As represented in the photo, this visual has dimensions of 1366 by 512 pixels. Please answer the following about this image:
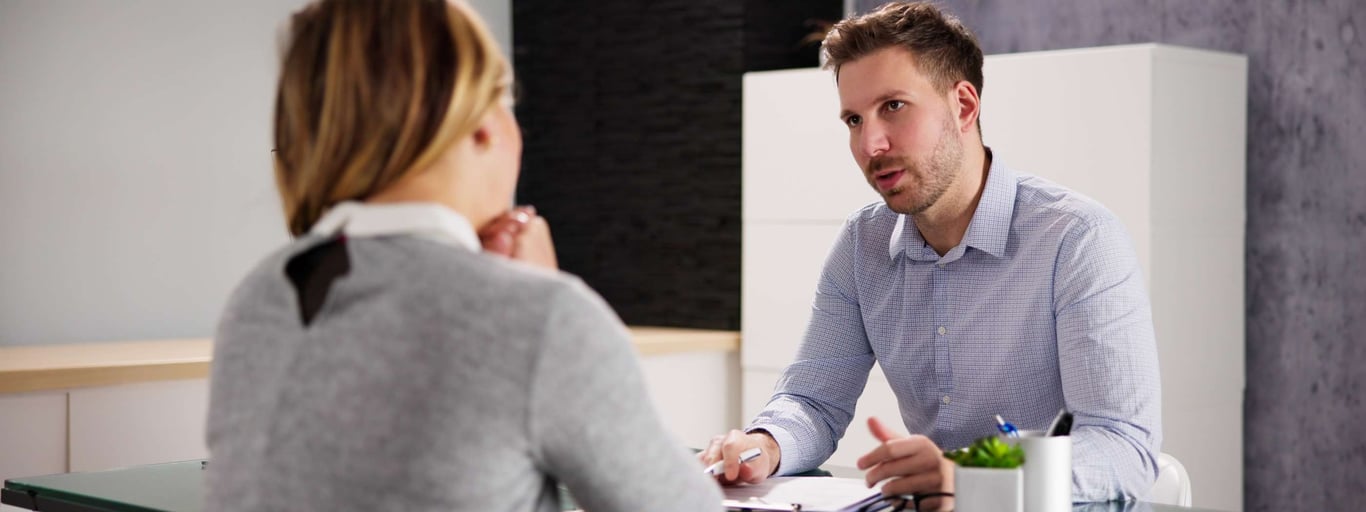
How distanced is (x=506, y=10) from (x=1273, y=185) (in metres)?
2.49

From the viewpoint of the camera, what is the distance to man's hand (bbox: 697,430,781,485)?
6.25 ft

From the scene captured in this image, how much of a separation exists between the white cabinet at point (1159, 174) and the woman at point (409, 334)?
2624 millimetres

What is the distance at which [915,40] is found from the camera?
7.75 feet

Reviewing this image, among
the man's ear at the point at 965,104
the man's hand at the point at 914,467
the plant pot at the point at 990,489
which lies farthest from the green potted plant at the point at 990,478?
the man's ear at the point at 965,104

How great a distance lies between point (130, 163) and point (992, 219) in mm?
2547

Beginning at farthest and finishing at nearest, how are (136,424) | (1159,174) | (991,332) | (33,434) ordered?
(1159,174) < (136,424) < (33,434) < (991,332)

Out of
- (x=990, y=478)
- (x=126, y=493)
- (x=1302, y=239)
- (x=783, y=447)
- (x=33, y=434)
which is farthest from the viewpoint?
(x=1302, y=239)

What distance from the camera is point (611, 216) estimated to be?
487 centimetres

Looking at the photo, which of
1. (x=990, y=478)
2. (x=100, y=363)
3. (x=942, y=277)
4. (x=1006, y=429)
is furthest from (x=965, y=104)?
(x=100, y=363)

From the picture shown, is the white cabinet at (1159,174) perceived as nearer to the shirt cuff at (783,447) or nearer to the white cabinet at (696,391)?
the white cabinet at (696,391)

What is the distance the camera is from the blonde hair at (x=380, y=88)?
3.59 feet

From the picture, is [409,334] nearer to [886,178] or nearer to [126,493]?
[126,493]

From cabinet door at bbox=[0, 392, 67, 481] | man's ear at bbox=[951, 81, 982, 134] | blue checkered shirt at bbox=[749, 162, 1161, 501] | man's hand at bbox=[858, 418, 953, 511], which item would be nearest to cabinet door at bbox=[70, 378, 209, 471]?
cabinet door at bbox=[0, 392, 67, 481]

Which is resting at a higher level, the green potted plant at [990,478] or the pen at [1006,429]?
the pen at [1006,429]
